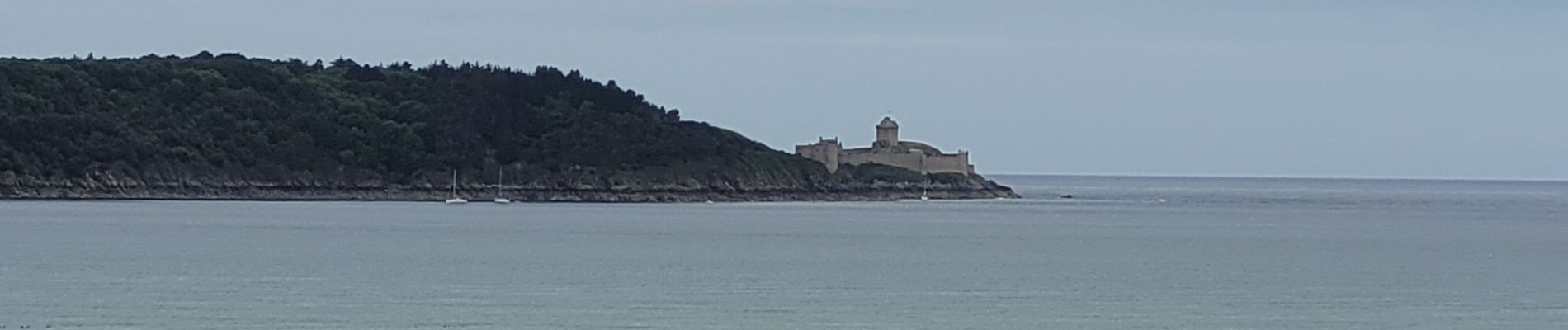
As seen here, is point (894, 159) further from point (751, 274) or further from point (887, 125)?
point (751, 274)

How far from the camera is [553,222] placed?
2940 inches

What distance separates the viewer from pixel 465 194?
11312 cm

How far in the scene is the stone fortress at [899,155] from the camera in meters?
129

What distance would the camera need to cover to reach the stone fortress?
129000mm

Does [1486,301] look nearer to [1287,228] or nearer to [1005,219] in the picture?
[1287,228]

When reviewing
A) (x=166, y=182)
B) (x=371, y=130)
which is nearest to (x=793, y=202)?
(x=371, y=130)

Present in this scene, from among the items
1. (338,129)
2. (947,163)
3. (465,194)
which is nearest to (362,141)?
(338,129)

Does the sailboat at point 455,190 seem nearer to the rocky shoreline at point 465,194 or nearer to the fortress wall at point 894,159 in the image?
the rocky shoreline at point 465,194

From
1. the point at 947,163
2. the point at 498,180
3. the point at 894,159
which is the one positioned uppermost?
the point at 894,159

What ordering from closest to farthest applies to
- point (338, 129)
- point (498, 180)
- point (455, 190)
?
point (455, 190)
point (498, 180)
point (338, 129)

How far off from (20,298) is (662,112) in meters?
91.4

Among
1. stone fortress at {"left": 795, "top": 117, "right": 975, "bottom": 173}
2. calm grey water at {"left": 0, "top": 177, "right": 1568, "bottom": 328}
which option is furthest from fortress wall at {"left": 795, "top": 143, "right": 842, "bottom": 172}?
calm grey water at {"left": 0, "top": 177, "right": 1568, "bottom": 328}

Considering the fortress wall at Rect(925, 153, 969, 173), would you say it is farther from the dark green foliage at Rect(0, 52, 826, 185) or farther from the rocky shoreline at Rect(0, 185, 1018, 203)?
the dark green foliage at Rect(0, 52, 826, 185)

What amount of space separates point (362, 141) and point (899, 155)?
92.1 ft
